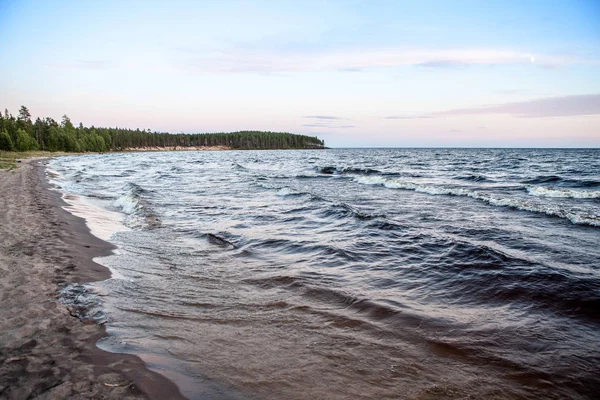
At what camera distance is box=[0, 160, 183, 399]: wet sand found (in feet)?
12.0

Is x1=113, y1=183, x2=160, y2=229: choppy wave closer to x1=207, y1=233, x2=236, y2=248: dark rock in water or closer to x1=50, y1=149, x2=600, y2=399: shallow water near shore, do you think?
x1=50, y1=149, x2=600, y2=399: shallow water near shore

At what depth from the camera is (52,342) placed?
449 centimetres

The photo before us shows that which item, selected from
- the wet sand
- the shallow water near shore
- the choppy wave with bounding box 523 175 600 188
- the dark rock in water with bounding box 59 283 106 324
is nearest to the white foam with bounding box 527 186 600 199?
the choppy wave with bounding box 523 175 600 188

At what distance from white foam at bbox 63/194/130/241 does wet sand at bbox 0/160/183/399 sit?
2.97m

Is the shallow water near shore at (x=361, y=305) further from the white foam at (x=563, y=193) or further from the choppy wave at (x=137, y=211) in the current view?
the white foam at (x=563, y=193)

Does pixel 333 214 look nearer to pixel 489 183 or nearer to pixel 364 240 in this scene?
pixel 364 240

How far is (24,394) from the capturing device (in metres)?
3.48

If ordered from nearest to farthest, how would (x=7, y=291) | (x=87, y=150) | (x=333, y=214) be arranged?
1. (x=7, y=291)
2. (x=333, y=214)
3. (x=87, y=150)

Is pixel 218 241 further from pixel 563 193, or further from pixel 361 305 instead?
pixel 563 193

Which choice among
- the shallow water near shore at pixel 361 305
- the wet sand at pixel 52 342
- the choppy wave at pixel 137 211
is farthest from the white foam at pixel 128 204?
the wet sand at pixel 52 342

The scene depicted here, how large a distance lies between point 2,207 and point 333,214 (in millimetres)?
13105

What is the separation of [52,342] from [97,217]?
1145 cm

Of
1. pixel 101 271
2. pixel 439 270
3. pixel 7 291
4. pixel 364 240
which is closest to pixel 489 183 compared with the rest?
pixel 364 240

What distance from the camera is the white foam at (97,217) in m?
12.1
